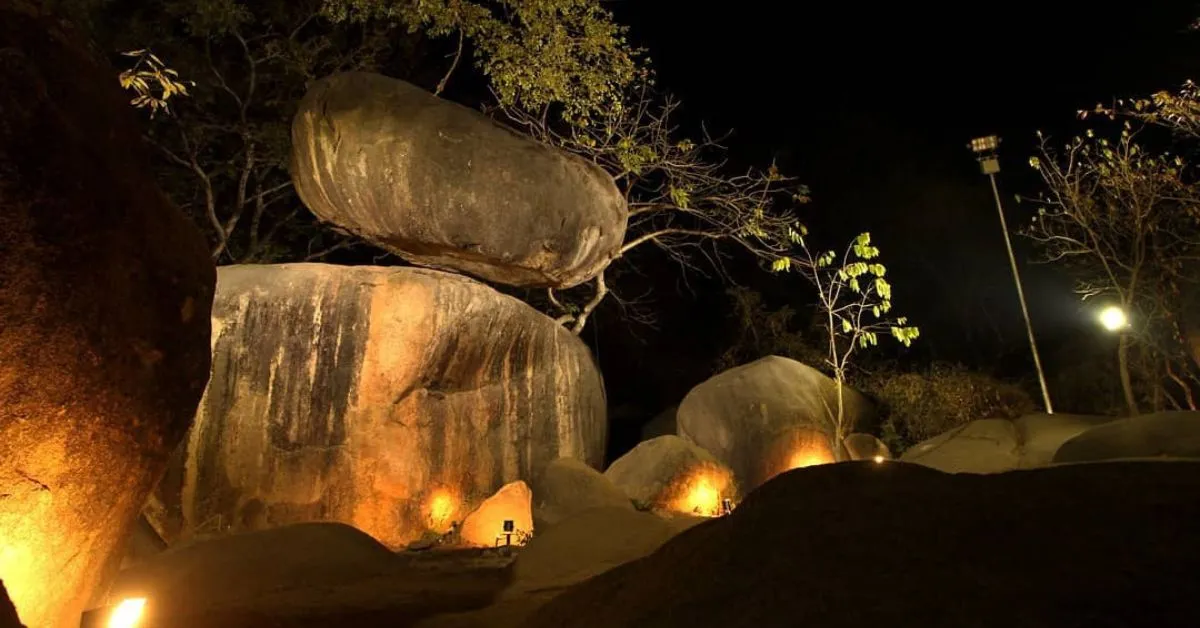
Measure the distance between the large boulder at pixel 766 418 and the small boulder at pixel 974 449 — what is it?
193cm

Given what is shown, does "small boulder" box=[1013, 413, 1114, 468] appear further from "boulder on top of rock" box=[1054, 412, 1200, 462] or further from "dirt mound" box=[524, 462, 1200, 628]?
"dirt mound" box=[524, 462, 1200, 628]

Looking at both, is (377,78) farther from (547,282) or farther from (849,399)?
(849,399)

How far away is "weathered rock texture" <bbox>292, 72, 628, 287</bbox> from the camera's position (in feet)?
34.5

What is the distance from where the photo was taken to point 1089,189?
542 inches

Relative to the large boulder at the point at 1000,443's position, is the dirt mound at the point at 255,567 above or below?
above

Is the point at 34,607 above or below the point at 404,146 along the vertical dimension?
below

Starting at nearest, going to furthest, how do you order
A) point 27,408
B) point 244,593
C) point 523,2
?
point 27,408, point 244,593, point 523,2

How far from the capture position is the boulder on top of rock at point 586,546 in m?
6.01

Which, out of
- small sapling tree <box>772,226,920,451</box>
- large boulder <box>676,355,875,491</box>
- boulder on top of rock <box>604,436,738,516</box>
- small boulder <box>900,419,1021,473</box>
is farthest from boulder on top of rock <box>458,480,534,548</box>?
small sapling tree <box>772,226,920,451</box>

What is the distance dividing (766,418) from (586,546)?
847cm

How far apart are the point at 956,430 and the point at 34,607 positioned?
14.4m

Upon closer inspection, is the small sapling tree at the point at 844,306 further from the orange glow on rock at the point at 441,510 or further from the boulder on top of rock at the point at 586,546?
the orange glow on rock at the point at 441,510

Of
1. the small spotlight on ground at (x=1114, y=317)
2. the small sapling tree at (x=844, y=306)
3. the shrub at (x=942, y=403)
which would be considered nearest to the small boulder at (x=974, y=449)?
the shrub at (x=942, y=403)

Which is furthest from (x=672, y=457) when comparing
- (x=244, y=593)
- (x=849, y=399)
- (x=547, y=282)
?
(x=244, y=593)
